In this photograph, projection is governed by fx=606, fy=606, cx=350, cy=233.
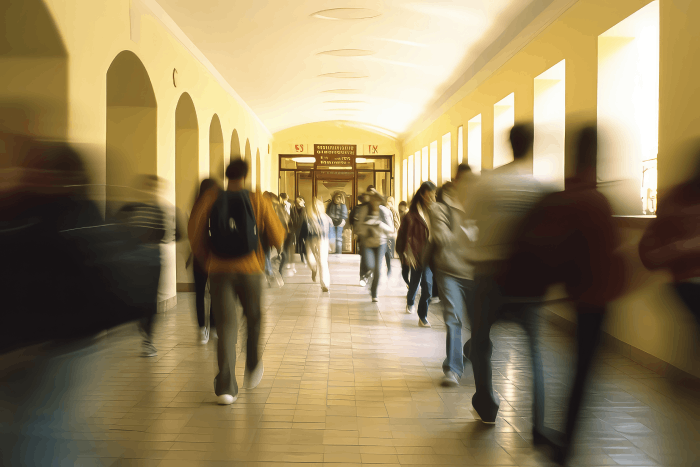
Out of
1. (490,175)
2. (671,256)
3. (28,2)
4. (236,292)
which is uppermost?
(28,2)

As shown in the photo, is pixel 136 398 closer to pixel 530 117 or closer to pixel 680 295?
pixel 680 295

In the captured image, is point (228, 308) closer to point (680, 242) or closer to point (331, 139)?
point (680, 242)

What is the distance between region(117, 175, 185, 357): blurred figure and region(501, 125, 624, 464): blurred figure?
2.77m

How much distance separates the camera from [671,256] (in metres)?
2.87

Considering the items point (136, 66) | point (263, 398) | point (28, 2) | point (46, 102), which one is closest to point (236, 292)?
point (263, 398)

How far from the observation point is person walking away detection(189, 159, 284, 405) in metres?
4.11

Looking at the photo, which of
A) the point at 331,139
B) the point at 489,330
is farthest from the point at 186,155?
the point at 331,139

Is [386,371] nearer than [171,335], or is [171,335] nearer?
[386,371]

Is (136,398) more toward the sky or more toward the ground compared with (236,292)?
more toward the ground

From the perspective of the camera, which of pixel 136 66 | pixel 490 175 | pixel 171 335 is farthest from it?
pixel 136 66

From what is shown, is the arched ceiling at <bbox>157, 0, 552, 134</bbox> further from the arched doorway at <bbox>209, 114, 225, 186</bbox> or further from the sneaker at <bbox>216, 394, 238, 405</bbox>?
the sneaker at <bbox>216, 394, 238, 405</bbox>

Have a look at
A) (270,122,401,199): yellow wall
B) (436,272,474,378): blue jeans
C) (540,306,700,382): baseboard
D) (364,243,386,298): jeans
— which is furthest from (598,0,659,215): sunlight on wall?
(270,122,401,199): yellow wall

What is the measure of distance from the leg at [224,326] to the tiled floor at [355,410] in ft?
0.61

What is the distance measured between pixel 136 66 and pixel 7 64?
2.23 m
